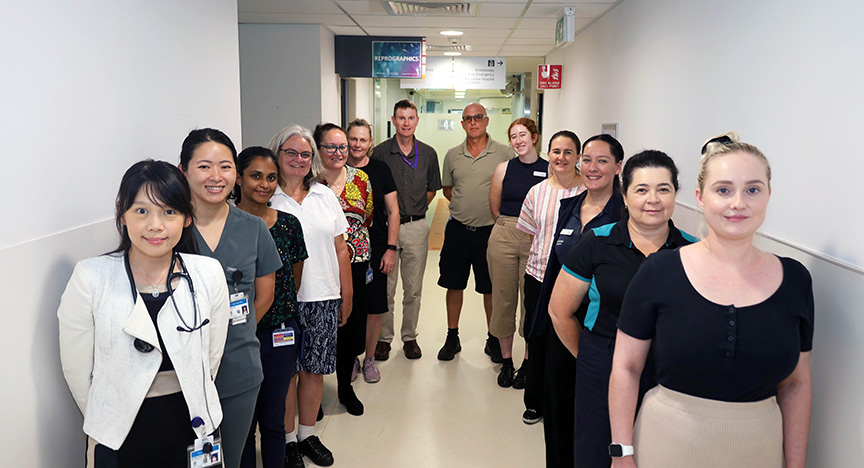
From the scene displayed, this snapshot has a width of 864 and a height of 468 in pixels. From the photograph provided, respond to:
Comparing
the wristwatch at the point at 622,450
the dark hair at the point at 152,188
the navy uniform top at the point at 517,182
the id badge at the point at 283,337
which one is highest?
the dark hair at the point at 152,188

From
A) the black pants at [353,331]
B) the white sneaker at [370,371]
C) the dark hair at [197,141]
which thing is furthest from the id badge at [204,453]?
the white sneaker at [370,371]

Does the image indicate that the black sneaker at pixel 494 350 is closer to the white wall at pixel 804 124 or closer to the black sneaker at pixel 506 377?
the black sneaker at pixel 506 377

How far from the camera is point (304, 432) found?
336cm

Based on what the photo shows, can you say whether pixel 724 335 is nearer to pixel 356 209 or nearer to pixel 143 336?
pixel 143 336

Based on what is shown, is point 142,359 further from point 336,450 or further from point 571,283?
point 336,450

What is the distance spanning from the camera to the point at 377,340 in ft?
15.5

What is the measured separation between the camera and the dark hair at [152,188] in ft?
6.16

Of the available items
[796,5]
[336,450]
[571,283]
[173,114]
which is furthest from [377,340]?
[796,5]

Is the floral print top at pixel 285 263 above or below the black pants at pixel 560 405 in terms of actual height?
above

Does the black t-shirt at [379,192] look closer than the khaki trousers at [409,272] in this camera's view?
Yes

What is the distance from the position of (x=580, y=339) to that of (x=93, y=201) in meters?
1.84

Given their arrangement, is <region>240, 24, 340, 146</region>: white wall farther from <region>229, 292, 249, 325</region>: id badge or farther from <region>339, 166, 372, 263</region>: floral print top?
<region>229, 292, 249, 325</region>: id badge

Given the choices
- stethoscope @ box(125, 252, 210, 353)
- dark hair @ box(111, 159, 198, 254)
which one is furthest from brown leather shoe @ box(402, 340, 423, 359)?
dark hair @ box(111, 159, 198, 254)

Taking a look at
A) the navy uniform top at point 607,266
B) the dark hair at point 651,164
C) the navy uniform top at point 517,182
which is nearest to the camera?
the navy uniform top at point 607,266
